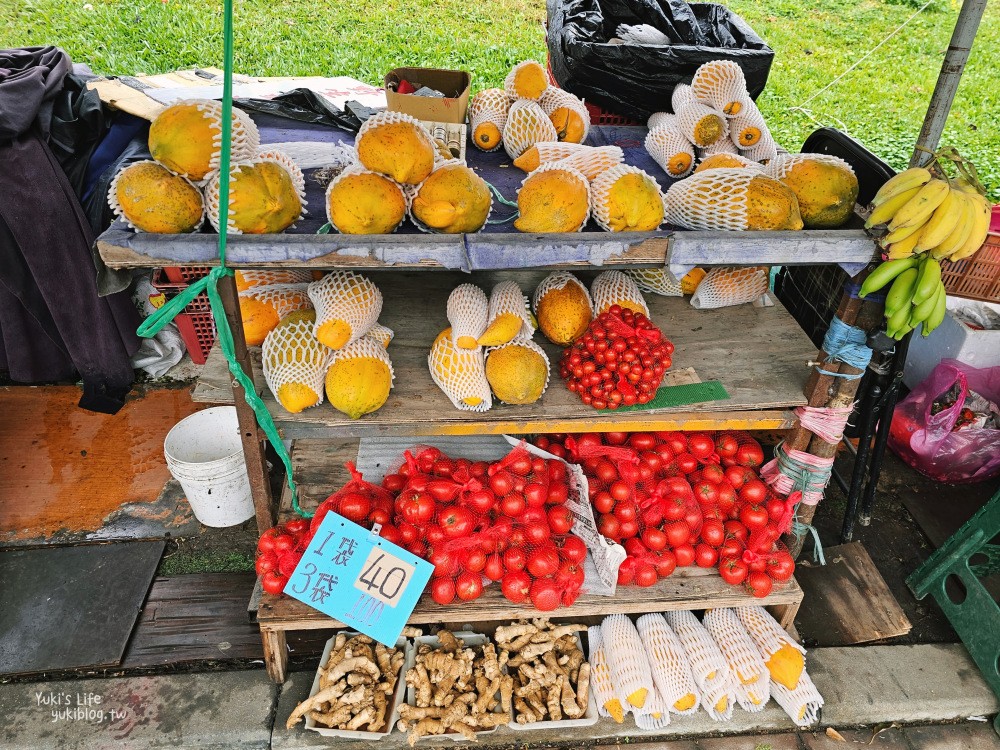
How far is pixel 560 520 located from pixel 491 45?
7.43 metres

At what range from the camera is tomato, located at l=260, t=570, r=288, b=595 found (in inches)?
102

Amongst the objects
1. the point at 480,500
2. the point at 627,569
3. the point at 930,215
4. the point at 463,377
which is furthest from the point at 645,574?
the point at 930,215

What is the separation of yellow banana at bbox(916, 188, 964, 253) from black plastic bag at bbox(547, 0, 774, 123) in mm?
2225

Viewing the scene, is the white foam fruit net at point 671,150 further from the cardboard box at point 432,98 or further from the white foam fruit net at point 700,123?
the cardboard box at point 432,98

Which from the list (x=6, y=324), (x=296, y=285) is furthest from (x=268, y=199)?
(x=6, y=324)

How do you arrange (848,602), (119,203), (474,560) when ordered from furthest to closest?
1. (848,602)
2. (474,560)
3. (119,203)

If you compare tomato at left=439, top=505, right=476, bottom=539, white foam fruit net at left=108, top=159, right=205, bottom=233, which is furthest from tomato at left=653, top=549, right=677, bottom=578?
white foam fruit net at left=108, top=159, right=205, bottom=233

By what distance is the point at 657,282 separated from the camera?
9.95ft

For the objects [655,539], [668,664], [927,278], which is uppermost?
[927,278]

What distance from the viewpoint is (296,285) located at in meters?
2.71

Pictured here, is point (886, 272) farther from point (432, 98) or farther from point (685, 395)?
point (432, 98)

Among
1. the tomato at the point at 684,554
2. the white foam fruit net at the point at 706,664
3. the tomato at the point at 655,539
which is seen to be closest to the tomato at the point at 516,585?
the tomato at the point at 655,539

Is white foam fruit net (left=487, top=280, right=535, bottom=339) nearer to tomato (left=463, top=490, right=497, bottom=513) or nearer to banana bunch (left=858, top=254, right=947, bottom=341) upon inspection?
tomato (left=463, top=490, right=497, bottom=513)

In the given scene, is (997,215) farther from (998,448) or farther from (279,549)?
(279,549)
